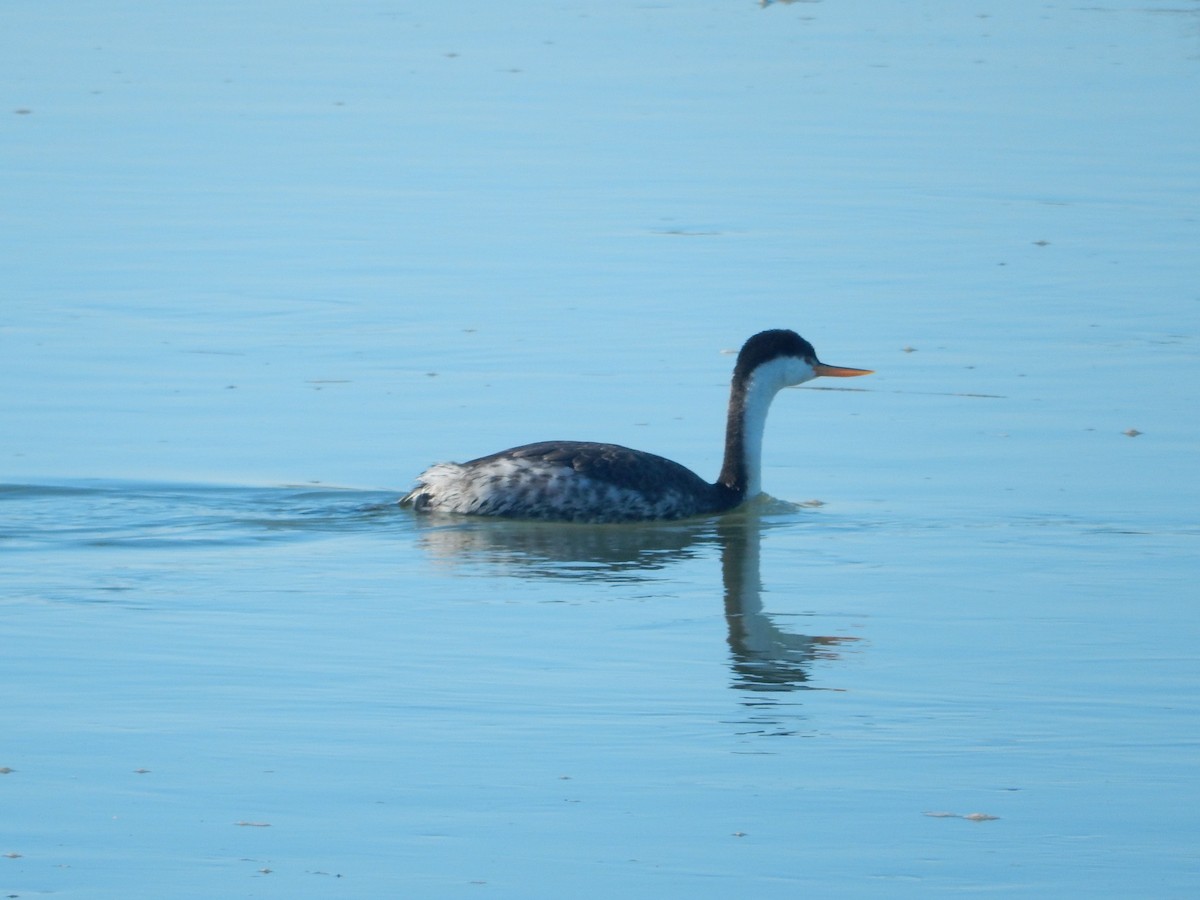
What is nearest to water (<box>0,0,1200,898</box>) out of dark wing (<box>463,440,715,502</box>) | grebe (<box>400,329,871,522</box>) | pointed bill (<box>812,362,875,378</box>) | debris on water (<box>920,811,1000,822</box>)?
debris on water (<box>920,811,1000,822</box>)

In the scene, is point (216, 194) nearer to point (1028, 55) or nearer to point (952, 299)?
point (952, 299)

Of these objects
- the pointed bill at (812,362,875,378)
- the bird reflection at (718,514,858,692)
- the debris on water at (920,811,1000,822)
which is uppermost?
the pointed bill at (812,362,875,378)

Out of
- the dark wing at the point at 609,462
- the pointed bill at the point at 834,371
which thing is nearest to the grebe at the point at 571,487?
the dark wing at the point at 609,462

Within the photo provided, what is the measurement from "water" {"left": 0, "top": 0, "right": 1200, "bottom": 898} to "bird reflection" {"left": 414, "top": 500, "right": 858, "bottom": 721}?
0.04 meters

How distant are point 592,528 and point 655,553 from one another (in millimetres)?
679

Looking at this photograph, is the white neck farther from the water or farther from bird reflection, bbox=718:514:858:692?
bird reflection, bbox=718:514:858:692

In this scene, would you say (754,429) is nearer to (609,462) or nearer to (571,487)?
(609,462)

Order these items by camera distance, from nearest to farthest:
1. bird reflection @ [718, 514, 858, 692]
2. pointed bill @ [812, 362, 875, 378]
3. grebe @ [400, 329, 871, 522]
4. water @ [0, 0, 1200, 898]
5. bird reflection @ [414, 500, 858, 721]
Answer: water @ [0, 0, 1200, 898]
bird reflection @ [718, 514, 858, 692]
bird reflection @ [414, 500, 858, 721]
grebe @ [400, 329, 871, 522]
pointed bill @ [812, 362, 875, 378]

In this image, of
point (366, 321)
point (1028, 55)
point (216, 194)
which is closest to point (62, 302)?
point (366, 321)

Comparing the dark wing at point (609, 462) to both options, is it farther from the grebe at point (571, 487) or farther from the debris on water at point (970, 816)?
the debris on water at point (970, 816)

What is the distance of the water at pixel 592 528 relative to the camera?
675cm

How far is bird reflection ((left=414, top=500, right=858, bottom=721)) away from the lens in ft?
29.3

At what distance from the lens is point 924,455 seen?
12.4m

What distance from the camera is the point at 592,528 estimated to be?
457 inches
